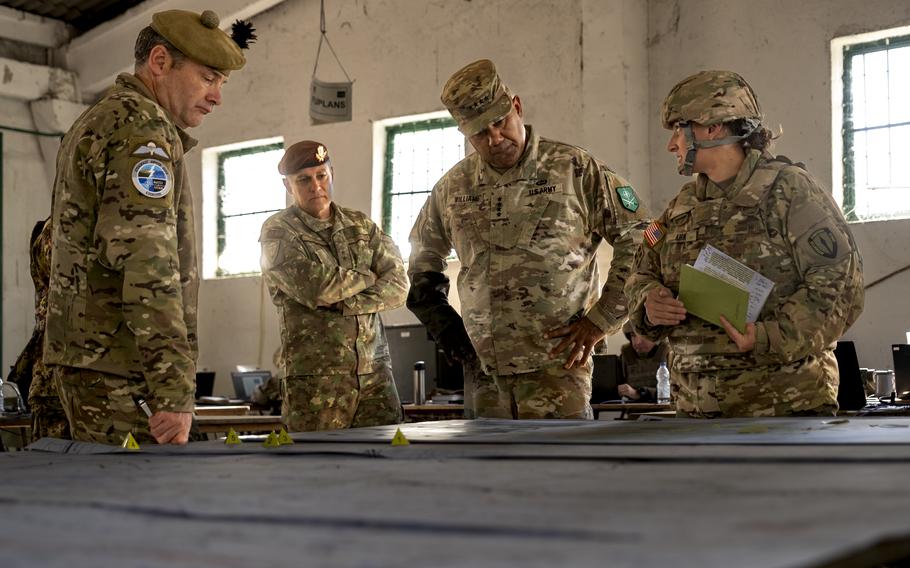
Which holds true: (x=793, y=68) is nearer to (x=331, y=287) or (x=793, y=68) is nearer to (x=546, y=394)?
(x=331, y=287)

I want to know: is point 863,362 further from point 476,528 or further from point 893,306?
point 476,528

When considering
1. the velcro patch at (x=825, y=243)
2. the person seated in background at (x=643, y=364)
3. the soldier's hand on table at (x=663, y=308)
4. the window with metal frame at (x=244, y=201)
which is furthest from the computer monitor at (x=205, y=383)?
the velcro patch at (x=825, y=243)

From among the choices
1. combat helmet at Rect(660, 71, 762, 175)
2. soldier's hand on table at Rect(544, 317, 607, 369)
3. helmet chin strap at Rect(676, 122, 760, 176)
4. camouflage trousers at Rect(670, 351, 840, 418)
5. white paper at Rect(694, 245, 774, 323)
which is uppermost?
combat helmet at Rect(660, 71, 762, 175)

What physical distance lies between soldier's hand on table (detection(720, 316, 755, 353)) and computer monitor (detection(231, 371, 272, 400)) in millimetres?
5396

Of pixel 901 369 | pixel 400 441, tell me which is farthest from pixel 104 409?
pixel 901 369

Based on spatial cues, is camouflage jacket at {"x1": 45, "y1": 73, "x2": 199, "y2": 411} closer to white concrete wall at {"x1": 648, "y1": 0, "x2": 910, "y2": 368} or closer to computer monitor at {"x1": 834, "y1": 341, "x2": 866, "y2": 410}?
computer monitor at {"x1": 834, "y1": 341, "x2": 866, "y2": 410}

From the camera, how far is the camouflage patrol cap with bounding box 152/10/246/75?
2.56m

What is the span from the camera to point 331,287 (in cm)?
376

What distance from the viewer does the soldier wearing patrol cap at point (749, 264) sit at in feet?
8.26

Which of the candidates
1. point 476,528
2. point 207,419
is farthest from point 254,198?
point 476,528

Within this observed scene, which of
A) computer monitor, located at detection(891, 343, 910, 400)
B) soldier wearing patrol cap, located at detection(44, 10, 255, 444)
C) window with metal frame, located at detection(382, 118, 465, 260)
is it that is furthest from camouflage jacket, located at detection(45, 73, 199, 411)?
window with metal frame, located at detection(382, 118, 465, 260)

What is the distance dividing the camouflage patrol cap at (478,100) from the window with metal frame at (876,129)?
13.7 feet

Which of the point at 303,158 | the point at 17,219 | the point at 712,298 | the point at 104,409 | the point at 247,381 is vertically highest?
the point at 17,219

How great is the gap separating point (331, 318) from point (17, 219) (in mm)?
7222
